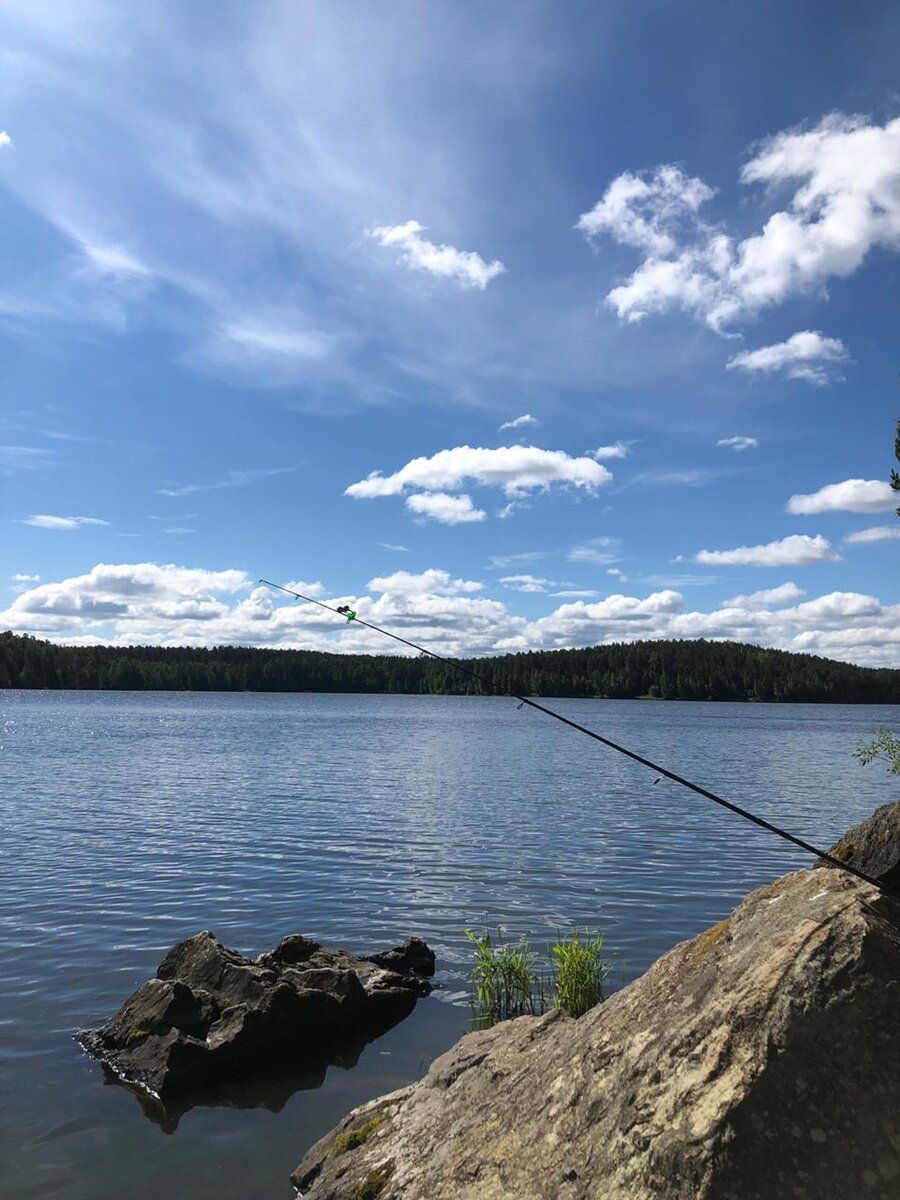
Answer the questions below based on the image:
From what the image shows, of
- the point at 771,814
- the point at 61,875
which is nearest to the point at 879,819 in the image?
the point at 61,875

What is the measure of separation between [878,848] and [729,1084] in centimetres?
263

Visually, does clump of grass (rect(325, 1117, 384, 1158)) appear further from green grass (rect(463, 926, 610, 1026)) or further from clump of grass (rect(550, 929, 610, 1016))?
clump of grass (rect(550, 929, 610, 1016))

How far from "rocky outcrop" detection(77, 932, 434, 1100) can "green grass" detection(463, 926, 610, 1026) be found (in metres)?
1.12

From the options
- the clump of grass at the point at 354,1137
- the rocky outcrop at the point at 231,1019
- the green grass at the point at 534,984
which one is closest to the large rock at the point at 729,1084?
the clump of grass at the point at 354,1137

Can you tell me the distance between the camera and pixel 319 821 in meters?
28.1

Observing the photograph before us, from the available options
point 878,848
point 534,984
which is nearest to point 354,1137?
point 878,848

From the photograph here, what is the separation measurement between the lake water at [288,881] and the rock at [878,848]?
5.72 m

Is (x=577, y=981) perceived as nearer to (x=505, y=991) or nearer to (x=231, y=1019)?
(x=505, y=991)

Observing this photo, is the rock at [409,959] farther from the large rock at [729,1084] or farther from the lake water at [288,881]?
the large rock at [729,1084]

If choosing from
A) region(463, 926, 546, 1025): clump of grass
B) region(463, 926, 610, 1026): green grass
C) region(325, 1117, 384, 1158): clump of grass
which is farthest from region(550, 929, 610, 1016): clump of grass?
region(325, 1117, 384, 1158): clump of grass

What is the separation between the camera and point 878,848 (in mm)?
6160

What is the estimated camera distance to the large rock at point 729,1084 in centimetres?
404

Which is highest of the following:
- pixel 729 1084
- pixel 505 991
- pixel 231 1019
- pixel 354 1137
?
pixel 729 1084

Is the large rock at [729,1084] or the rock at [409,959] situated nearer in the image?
the large rock at [729,1084]
